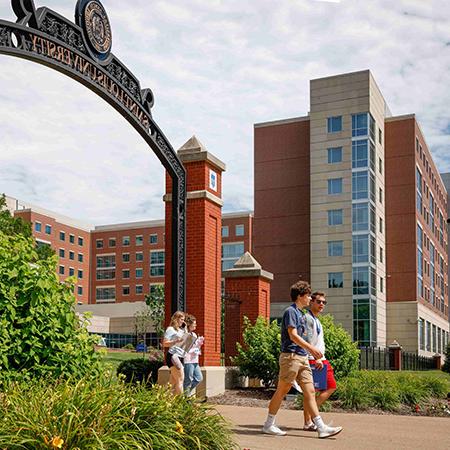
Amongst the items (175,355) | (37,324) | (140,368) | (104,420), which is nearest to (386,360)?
(140,368)

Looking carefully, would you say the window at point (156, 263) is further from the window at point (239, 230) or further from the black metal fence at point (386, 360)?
the black metal fence at point (386, 360)

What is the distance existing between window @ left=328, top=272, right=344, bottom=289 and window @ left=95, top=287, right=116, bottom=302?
5445cm

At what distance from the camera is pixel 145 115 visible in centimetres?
1405

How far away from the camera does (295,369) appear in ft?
30.5

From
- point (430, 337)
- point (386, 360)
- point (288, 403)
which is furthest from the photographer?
point (430, 337)

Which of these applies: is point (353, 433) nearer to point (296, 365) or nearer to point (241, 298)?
point (296, 365)

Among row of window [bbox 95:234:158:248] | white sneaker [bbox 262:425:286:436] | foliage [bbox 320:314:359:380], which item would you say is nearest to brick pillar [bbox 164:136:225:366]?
foliage [bbox 320:314:359:380]

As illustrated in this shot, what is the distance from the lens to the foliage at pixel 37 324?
7.72 m

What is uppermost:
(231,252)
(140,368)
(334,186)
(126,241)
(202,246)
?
(126,241)

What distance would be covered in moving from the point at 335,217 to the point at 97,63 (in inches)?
1971

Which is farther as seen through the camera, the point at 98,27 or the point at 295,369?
the point at 98,27

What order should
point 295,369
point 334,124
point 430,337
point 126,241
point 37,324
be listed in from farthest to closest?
point 126,241 → point 430,337 → point 334,124 → point 295,369 → point 37,324

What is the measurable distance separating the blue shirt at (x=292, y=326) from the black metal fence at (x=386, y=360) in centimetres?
3320

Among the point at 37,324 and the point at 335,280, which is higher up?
the point at 335,280
